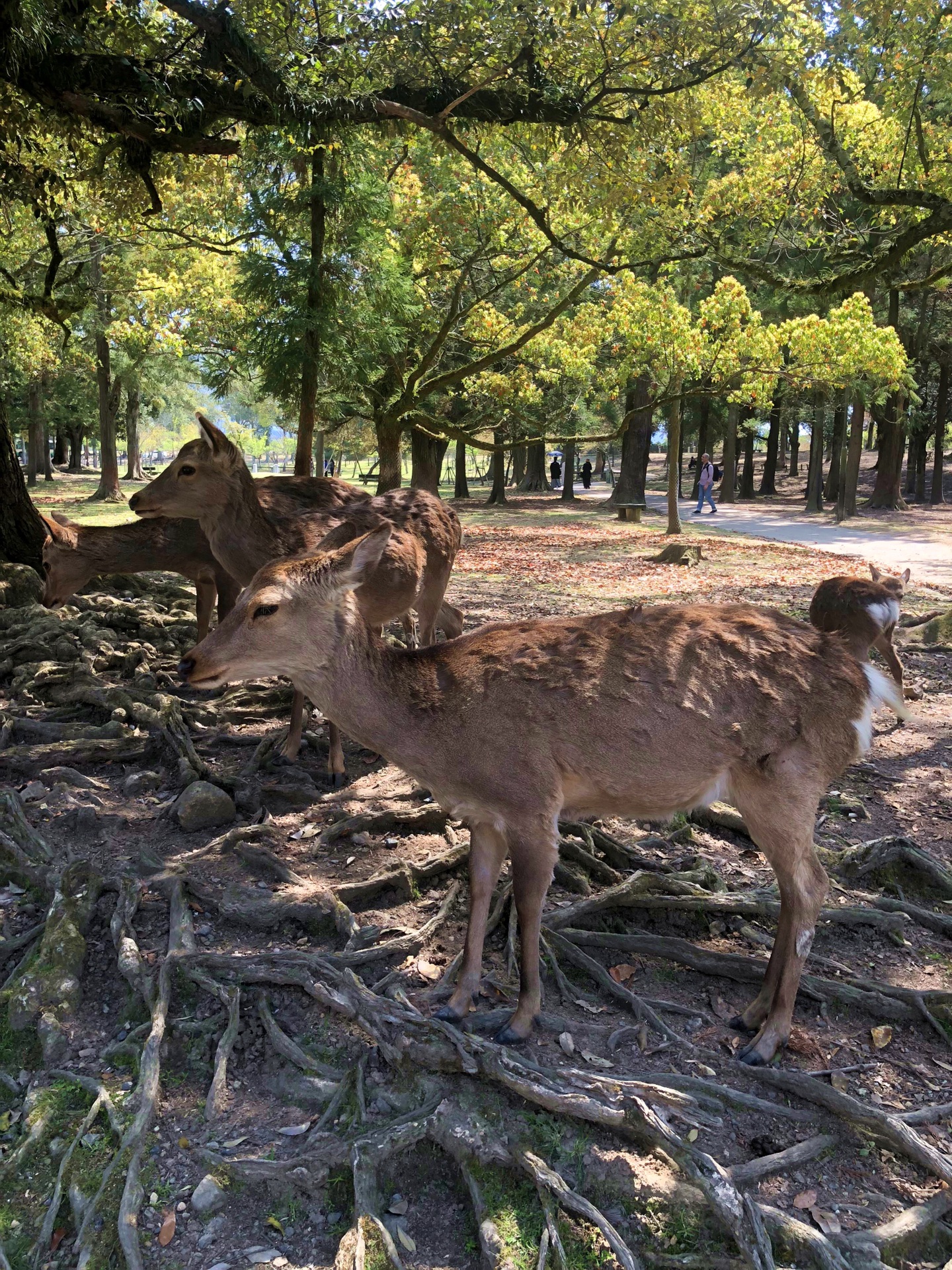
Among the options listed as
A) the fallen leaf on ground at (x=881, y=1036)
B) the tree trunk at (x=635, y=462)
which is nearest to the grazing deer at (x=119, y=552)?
the fallen leaf on ground at (x=881, y=1036)

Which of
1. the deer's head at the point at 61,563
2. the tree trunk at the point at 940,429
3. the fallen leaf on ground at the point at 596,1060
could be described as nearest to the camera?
the fallen leaf on ground at the point at 596,1060

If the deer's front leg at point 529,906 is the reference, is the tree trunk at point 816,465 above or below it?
above

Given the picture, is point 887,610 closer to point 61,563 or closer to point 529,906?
point 529,906

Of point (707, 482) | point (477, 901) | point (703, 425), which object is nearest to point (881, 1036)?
point (477, 901)

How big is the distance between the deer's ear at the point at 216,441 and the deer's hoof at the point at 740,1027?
522 centimetres

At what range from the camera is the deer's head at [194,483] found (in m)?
7.37

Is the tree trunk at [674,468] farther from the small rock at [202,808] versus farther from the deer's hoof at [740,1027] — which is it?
the deer's hoof at [740,1027]

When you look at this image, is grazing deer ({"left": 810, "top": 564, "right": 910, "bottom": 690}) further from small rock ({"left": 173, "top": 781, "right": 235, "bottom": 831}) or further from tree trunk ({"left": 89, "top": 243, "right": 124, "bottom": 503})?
tree trunk ({"left": 89, "top": 243, "right": 124, "bottom": 503})

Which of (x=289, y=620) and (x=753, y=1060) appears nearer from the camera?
(x=753, y=1060)

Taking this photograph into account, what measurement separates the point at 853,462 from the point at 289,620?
2830cm

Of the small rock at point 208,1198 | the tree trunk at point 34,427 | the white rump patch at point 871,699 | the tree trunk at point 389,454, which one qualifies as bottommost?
the small rock at point 208,1198

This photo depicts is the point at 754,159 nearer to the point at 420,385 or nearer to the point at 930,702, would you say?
the point at 420,385

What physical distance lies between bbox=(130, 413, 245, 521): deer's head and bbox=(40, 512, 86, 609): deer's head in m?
1.49

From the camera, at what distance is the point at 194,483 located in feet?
24.4
